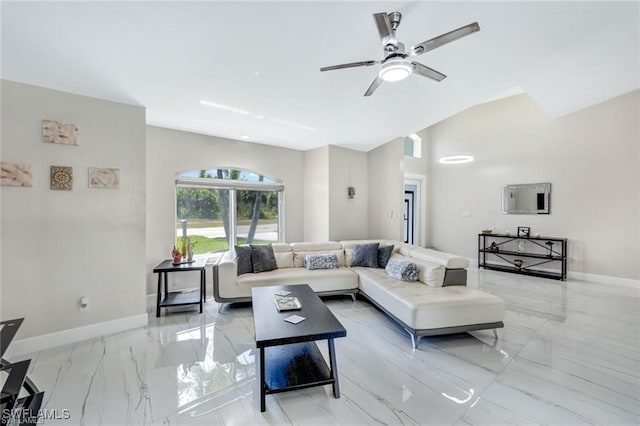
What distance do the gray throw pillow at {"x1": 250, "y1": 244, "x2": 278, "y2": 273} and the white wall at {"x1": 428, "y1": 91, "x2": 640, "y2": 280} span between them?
5.04 metres

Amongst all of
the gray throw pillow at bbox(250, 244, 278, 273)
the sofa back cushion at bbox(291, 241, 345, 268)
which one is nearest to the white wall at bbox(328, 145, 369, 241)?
the sofa back cushion at bbox(291, 241, 345, 268)

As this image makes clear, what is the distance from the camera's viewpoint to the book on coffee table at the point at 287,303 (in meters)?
2.40

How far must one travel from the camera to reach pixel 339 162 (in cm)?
541

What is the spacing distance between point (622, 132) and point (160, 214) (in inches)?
314

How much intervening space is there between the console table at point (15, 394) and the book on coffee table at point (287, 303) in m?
1.57

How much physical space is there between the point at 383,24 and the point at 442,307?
8.32ft

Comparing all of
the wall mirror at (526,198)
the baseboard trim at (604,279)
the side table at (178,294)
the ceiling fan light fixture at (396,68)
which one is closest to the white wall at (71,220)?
the side table at (178,294)

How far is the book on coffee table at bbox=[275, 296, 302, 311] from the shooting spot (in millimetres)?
2402

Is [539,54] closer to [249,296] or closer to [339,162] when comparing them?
[339,162]

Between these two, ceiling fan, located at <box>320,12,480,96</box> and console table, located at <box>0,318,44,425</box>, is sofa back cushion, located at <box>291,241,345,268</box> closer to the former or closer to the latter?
ceiling fan, located at <box>320,12,480,96</box>

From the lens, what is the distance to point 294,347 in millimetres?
2514

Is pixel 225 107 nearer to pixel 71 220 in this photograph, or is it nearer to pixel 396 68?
pixel 71 220

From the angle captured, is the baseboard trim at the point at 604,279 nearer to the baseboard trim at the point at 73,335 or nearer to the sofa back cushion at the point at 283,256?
the sofa back cushion at the point at 283,256

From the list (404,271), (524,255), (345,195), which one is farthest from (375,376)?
(524,255)
